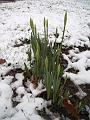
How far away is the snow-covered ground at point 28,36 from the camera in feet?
8.97

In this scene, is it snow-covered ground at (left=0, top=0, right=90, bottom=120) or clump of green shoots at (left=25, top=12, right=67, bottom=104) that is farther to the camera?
snow-covered ground at (left=0, top=0, right=90, bottom=120)

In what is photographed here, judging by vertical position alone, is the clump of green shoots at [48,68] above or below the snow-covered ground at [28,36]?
above

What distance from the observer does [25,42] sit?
14.3 feet

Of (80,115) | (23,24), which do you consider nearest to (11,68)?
(80,115)

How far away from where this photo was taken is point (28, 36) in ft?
14.9

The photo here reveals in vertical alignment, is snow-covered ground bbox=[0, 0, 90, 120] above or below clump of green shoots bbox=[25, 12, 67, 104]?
below

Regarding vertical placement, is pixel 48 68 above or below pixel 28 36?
above

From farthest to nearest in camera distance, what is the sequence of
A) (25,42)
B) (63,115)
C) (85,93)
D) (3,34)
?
(3,34)
(25,42)
(85,93)
(63,115)

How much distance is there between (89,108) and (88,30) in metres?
2.77

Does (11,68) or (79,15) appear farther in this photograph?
(79,15)

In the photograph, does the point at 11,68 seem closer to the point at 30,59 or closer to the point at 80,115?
the point at 30,59

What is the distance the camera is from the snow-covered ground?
2.73 m

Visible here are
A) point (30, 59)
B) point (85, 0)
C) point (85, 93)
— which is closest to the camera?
point (85, 93)

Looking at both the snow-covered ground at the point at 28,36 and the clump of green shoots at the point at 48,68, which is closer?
the clump of green shoots at the point at 48,68
